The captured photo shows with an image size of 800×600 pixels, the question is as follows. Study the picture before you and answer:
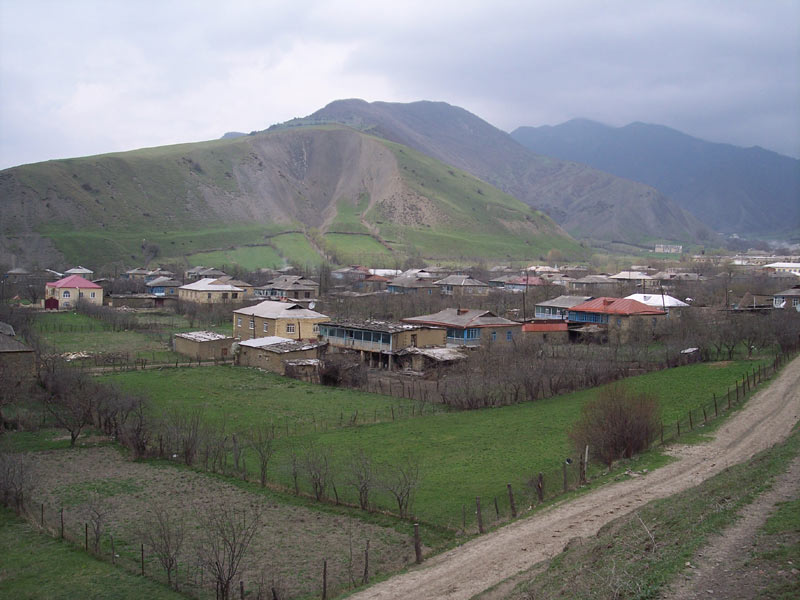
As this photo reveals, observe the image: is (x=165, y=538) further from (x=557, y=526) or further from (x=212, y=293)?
(x=212, y=293)

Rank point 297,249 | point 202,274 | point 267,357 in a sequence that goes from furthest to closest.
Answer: point 297,249 < point 202,274 < point 267,357

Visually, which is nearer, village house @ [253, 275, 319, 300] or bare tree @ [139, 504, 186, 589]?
bare tree @ [139, 504, 186, 589]

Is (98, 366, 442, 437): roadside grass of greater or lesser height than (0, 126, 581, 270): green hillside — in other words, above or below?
below

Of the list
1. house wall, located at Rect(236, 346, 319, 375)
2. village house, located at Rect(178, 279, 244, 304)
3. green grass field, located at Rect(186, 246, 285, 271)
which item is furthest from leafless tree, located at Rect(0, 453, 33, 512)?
green grass field, located at Rect(186, 246, 285, 271)

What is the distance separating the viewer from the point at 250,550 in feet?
47.2

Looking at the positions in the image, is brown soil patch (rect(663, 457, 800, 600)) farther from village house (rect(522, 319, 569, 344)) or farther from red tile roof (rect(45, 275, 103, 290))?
red tile roof (rect(45, 275, 103, 290))

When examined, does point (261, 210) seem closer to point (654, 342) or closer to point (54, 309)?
point (54, 309)

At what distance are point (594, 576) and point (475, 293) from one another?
7069 centimetres

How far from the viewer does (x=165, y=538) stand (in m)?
12.7

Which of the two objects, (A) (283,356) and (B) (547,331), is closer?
(A) (283,356)

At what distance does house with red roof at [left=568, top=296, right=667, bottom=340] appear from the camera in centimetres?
4797

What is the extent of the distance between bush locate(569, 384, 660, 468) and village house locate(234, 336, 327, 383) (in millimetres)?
19926

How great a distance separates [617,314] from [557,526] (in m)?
38.0

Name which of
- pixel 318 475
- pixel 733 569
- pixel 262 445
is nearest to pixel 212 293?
pixel 262 445
